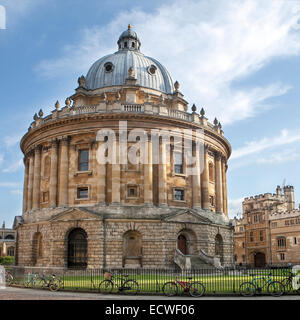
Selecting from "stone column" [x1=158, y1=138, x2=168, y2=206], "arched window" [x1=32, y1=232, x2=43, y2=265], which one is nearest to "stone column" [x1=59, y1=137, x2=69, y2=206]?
"arched window" [x1=32, y1=232, x2=43, y2=265]

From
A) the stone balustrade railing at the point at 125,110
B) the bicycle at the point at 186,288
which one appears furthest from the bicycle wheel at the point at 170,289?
the stone balustrade railing at the point at 125,110

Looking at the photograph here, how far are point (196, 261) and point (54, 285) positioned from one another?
18523 mm

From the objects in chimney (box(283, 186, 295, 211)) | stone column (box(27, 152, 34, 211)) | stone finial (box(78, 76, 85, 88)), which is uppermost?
stone finial (box(78, 76, 85, 88))

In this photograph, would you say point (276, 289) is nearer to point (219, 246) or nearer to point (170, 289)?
point (170, 289)

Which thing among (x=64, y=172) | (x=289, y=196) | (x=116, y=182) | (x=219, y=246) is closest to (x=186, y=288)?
(x=116, y=182)

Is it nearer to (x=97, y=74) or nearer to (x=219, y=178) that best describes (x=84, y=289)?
(x=219, y=178)

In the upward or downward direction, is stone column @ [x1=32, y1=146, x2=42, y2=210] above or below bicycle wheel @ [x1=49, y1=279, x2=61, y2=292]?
above

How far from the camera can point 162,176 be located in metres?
42.1

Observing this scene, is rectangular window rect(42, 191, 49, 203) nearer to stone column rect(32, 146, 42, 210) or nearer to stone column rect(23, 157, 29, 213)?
stone column rect(32, 146, 42, 210)

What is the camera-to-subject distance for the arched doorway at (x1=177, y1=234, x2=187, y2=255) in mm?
41625

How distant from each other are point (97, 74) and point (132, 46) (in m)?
9.18

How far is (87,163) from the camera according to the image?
42969 millimetres

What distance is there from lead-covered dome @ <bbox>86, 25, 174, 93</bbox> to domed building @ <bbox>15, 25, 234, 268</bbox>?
3.08 m
